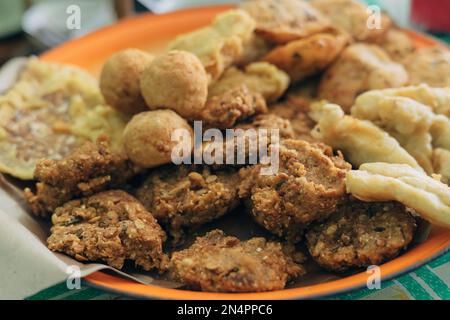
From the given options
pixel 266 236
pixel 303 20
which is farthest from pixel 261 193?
pixel 303 20

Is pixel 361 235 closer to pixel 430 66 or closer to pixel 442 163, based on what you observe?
pixel 442 163

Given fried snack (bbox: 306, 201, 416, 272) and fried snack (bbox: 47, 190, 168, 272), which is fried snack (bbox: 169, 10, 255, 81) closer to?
fried snack (bbox: 47, 190, 168, 272)

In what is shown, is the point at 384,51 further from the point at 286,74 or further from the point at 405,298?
the point at 405,298

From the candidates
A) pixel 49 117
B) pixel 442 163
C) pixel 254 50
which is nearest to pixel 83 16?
pixel 49 117

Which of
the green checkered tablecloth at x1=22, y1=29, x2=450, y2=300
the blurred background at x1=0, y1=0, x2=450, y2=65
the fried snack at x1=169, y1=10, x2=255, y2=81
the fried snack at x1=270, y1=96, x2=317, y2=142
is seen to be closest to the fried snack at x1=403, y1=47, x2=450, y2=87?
the fried snack at x1=270, y1=96, x2=317, y2=142

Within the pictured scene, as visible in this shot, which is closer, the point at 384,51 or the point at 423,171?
→ the point at 423,171

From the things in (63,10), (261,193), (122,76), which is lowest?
(63,10)
